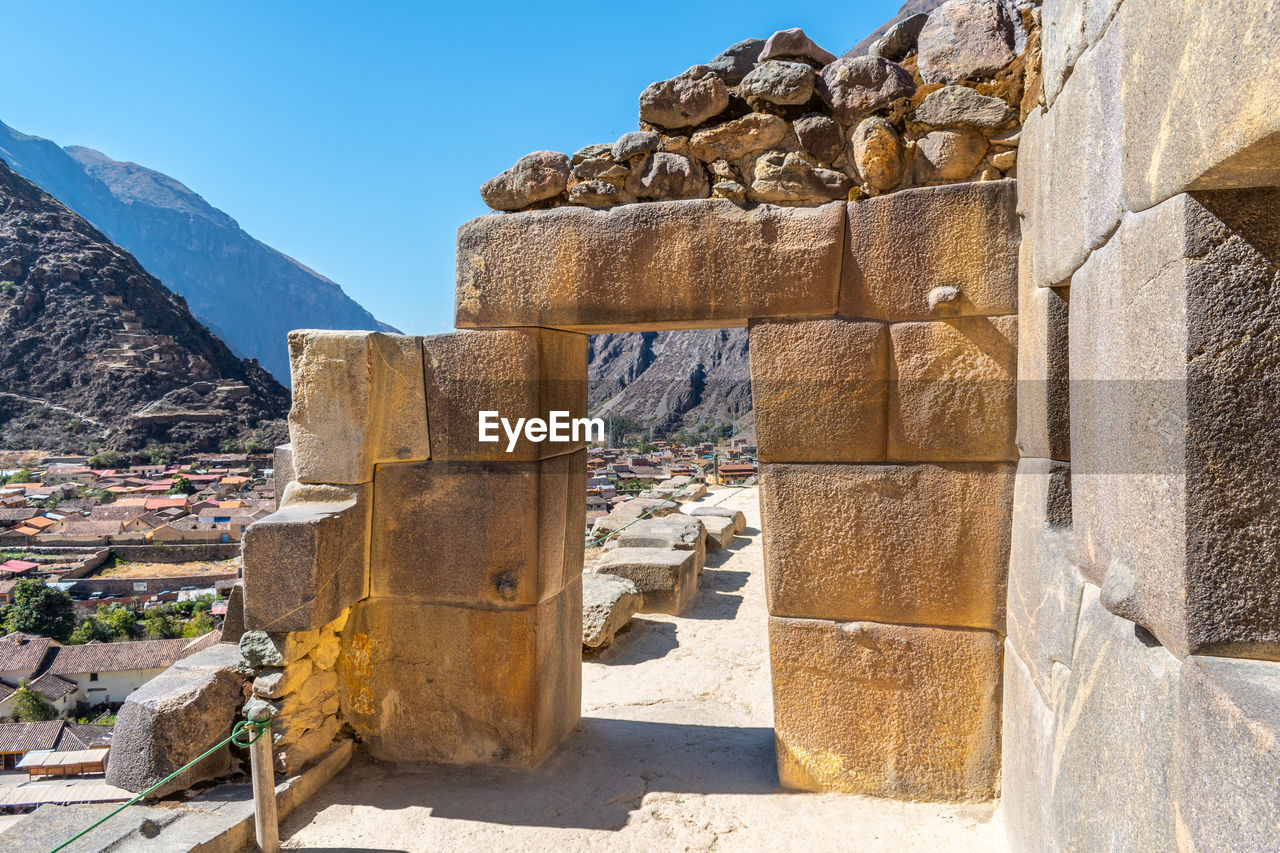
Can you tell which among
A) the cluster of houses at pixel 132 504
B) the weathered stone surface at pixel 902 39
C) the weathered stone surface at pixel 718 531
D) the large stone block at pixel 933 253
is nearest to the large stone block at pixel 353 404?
the large stone block at pixel 933 253

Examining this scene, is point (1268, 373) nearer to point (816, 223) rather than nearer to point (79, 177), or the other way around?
point (816, 223)

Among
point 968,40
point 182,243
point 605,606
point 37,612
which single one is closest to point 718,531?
point 605,606

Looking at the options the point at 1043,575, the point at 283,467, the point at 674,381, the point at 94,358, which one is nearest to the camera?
the point at 1043,575

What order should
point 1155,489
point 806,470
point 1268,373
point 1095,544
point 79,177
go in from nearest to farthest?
point 1268,373 < point 1155,489 < point 1095,544 < point 806,470 < point 79,177

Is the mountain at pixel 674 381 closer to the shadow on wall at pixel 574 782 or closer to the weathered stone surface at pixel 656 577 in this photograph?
the weathered stone surface at pixel 656 577

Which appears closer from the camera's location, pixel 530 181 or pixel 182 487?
pixel 530 181

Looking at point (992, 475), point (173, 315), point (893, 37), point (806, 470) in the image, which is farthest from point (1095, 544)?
point (173, 315)

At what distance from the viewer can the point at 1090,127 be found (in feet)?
6.38

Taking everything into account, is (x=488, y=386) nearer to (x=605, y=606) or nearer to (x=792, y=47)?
(x=792, y=47)

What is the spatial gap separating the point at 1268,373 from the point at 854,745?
7.70 ft

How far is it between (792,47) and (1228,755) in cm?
301

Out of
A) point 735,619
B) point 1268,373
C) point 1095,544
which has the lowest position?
point 735,619

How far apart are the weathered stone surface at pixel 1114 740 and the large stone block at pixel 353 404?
2.79 metres

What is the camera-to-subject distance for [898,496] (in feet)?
9.96
